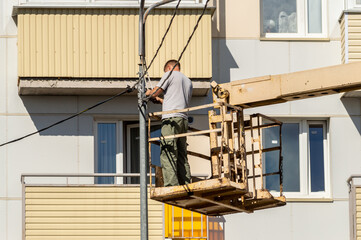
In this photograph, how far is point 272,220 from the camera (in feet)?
100

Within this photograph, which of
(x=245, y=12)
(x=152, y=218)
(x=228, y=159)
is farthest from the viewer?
(x=245, y=12)

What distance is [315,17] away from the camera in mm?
→ 31609

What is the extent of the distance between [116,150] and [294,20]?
4797 mm

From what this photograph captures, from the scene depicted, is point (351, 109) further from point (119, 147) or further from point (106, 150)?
point (106, 150)

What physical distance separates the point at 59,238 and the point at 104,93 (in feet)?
10.4

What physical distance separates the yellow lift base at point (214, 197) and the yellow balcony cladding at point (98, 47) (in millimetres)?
4933

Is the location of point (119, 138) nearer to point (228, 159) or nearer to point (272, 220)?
point (272, 220)

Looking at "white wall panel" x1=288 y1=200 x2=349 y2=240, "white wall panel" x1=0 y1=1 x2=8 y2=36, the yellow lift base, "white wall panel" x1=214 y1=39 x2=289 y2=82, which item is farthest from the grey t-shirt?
"white wall panel" x1=0 y1=1 x2=8 y2=36

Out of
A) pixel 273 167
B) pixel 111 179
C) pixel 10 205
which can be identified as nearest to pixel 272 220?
pixel 273 167

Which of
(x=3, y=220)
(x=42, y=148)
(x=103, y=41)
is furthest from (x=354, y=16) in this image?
(x=3, y=220)

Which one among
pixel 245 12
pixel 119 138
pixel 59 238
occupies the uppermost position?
pixel 245 12

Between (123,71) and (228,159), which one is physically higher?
(123,71)

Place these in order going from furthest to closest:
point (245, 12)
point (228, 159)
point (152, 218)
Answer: point (245, 12) → point (152, 218) → point (228, 159)

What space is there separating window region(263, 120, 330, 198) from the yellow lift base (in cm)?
544
